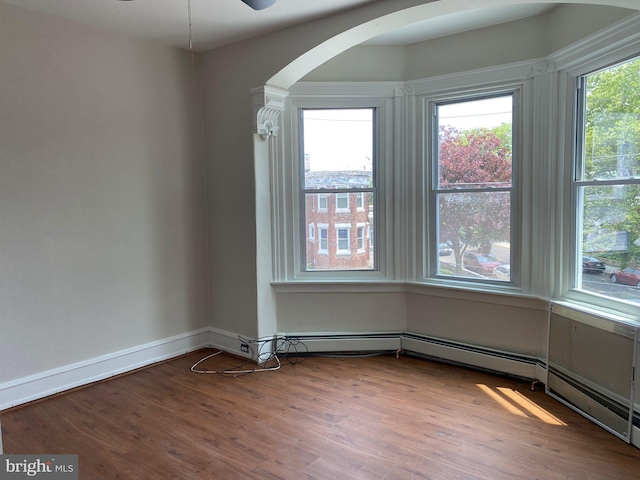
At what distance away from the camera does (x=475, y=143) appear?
376 centimetres

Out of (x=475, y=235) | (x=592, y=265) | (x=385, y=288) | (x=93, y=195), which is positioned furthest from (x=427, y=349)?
(x=93, y=195)

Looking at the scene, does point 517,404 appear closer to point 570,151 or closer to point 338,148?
point 570,151

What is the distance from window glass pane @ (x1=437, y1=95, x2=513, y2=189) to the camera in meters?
3.64

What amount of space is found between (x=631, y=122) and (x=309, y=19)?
7.18 ft

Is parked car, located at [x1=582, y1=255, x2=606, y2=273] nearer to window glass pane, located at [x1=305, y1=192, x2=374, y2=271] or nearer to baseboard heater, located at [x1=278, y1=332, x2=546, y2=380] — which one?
baseboard heater, located at [x1=278, y1=332, x2=546, y2=380]

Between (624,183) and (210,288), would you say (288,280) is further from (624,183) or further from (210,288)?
(624,183)

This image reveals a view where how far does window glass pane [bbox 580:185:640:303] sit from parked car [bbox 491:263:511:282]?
541 mm

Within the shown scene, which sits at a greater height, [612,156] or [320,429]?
[612,156]

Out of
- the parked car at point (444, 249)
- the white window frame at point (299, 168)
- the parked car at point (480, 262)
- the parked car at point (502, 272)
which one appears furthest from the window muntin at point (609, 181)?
the white window frame at point (299, 168)

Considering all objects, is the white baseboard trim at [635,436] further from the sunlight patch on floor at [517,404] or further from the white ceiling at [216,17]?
the white ceiling at [216,17]

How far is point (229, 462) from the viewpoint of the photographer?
2.47 meters

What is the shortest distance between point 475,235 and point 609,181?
106cm

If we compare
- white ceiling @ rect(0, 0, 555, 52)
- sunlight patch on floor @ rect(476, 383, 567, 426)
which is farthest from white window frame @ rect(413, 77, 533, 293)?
sunlight patch on floor @ rect(476, 383, 567, 426)

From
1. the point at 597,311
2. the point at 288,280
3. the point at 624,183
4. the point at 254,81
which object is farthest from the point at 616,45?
the point at 288,280
